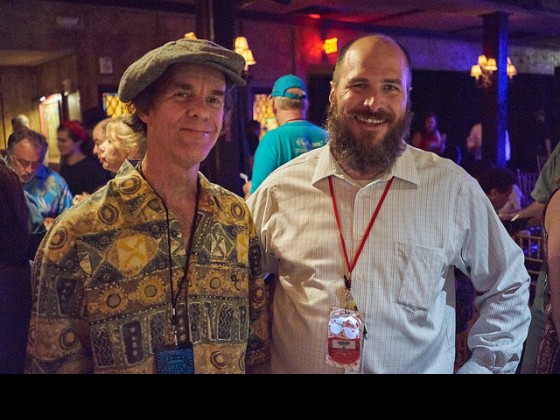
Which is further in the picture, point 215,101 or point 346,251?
point 346,251

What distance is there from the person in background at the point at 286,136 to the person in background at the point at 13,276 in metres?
1.90

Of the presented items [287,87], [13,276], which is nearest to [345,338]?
[13,276]

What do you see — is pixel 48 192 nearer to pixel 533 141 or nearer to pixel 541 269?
pixel 541 269

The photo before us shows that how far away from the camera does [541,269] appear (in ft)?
7.46

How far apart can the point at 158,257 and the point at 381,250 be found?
57cm

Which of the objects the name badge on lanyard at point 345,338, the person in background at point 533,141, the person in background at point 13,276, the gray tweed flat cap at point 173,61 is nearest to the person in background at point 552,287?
the name badge on lanyard at point 345,338

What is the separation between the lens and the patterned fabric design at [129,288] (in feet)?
3.86

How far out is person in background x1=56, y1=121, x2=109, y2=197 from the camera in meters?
4.12

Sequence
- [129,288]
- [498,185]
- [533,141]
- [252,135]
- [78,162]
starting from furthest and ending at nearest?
[533,141] → [252,135] → [78,162] → [498,185] → [129,288]

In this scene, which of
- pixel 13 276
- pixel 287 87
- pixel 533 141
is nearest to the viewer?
pixel 13 276

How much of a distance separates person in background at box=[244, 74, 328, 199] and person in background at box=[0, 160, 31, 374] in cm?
190

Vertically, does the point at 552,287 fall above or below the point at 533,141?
below

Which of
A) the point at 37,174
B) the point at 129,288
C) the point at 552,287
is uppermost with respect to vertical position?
the point at 37,174

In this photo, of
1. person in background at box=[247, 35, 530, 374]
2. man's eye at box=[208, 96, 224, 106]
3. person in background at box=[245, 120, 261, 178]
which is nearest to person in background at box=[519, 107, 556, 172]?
person in background at box=[245, 120, 261, 178]
